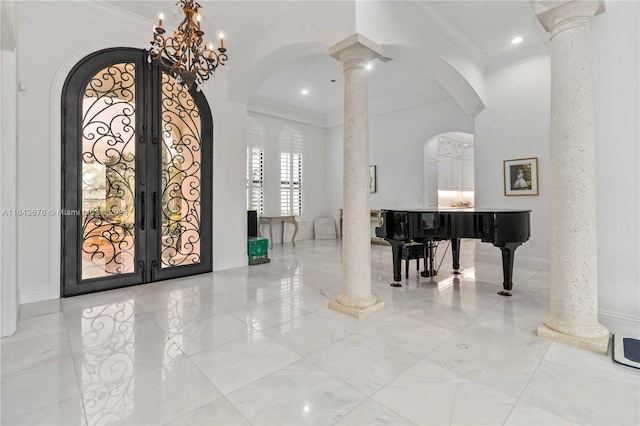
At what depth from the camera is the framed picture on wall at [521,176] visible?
15.6 feet

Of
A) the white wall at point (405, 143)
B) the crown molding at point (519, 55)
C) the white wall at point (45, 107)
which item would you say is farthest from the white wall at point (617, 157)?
the white wall at point (45, 107)

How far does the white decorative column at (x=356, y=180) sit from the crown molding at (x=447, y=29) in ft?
3.70

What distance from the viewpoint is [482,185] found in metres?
5.33

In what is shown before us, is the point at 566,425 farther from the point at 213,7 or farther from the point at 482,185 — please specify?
the point at 213,7

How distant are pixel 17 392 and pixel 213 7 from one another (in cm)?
407

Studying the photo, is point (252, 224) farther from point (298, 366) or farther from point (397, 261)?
point (298, 366)

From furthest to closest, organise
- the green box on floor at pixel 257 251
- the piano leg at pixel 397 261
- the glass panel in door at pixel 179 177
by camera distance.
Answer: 1. the green box on floor at pixel 257 251
2. the glass panel in door at pixel 179 177
3. the piano leg at pixel 397 261

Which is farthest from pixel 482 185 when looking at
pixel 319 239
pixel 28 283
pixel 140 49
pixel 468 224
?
pixel 28 283

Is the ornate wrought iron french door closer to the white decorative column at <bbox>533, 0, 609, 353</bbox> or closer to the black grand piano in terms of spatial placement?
the black grand piano

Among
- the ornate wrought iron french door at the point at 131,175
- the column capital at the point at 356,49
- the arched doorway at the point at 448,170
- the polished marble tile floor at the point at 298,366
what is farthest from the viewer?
the arched doorway at the point at 448,170

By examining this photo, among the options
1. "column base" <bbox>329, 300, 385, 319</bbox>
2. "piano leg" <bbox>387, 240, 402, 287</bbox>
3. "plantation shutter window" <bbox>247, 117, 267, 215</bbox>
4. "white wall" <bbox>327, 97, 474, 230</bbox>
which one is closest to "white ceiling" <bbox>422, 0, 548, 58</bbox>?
"white wall" <bbox>327, 97, 474, 230</bbox>

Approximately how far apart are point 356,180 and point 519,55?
159 inches

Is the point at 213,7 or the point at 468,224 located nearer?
the point at 468,224

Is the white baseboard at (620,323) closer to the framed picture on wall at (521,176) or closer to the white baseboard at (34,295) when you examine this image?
the framed picture on wall at (521,176)
